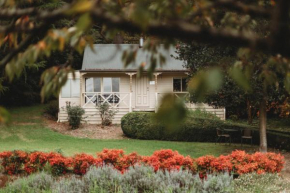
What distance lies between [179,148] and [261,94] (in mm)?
5492

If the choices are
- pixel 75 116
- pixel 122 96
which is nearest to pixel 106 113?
pixel 75 116

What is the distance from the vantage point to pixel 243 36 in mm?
1136

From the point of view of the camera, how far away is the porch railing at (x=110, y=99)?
24656 millimetres

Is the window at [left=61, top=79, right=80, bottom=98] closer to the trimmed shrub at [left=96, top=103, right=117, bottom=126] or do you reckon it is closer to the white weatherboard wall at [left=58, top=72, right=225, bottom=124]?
the white weatherboard wall at [left=58, top=72, right=225, bottom=124]

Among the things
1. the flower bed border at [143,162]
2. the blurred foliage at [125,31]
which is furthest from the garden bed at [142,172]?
the blurred foliage at [125,31]

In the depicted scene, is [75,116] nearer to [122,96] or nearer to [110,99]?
[110,99]

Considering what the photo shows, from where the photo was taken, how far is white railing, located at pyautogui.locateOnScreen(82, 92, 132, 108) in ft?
80.9

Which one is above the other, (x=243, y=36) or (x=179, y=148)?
(x=243, y=36)

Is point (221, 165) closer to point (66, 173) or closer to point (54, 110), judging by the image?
point (66, 173)

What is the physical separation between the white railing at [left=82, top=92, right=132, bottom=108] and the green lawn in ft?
12.4

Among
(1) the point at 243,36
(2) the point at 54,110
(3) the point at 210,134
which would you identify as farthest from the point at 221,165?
(2) the point at 54,110

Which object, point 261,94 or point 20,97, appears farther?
point 20,97

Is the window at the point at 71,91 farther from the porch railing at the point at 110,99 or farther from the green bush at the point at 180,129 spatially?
the green bush at the point at 180,129

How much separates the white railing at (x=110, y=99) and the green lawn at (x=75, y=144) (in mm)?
3795
